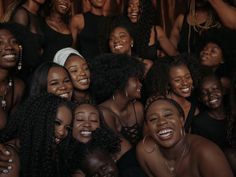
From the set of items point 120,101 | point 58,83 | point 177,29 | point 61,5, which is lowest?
point 120,101

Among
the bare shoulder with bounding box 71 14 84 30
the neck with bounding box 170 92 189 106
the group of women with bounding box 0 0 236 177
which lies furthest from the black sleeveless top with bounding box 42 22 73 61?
the neck with bounding box 170 92 189 106

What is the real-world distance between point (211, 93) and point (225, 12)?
734mm

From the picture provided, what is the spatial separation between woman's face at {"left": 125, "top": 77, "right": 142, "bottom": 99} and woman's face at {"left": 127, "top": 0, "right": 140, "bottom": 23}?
0.84 meters

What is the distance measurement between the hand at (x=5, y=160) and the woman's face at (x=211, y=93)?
1.71m

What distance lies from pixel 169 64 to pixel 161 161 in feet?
3.63

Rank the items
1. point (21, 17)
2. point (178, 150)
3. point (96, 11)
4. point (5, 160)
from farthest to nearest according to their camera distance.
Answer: point (96, 11) → point (21, 17) → point (178, 150) → point (5, 160)

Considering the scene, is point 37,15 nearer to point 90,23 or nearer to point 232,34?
point 90,23

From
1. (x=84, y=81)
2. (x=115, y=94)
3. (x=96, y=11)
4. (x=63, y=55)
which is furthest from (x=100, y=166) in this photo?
(x=96, y=11)

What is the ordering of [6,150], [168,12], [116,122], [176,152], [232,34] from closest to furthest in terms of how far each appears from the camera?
[6,150] → [176,152] → [116,122] → [232,34] → [168,12]

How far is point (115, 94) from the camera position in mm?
4203

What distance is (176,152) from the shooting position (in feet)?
10.9

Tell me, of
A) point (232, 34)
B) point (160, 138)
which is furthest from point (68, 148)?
point (232, 34)

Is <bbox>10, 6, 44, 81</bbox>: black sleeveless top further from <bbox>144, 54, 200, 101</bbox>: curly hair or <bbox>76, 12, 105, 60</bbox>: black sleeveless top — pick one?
<bbox>144, 54, 200, 101</bbox>: curly hair

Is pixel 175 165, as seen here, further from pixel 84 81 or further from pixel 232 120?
pixel 84 81
